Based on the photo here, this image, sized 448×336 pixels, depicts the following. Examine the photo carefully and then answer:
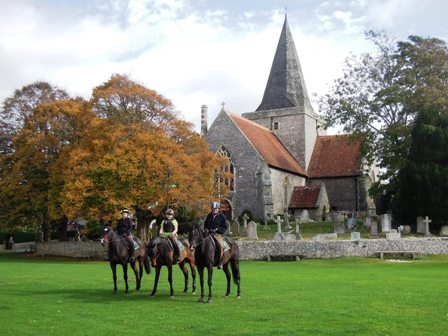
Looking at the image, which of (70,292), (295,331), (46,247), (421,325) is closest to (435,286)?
(421,325)

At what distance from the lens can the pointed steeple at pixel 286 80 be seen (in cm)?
5366

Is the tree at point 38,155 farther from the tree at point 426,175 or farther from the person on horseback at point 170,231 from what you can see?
the person on horseback at point 170,231

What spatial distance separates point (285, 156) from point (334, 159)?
5.39 meters

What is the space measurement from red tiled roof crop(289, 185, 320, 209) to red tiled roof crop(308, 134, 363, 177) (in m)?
3.53

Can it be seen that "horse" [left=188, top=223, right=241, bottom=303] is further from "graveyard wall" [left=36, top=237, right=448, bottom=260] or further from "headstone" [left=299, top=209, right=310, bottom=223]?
"headstone" [left=299, top=209, right=310, bottom=223]

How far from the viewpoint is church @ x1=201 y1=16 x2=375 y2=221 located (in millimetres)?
45438

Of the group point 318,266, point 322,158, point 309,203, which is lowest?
point 318,266

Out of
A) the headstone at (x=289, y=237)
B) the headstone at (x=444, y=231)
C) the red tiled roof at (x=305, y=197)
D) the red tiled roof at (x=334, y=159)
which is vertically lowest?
the headstone at (x=289, y=237)

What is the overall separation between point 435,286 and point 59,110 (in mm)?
30537

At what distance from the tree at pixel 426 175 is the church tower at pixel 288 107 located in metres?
17.4

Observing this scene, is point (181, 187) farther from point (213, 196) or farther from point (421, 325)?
point (421, 325)

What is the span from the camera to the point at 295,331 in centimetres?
891

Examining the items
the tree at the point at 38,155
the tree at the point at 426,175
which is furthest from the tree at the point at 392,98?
the tree at the point at 38,155

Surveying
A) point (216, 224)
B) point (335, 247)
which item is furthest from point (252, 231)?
point (216, 224)
